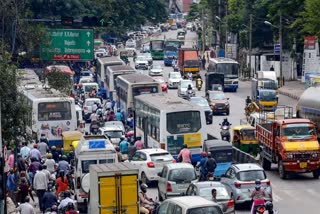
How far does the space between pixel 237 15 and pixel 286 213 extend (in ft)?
251

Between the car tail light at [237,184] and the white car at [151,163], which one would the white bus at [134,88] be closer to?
the white car at [151,163]

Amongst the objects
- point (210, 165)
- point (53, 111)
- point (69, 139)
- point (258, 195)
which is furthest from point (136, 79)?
point (258, 195)

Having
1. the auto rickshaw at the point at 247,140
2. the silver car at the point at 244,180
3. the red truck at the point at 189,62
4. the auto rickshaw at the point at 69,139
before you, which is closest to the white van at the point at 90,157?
the silver car at the point at 244,180

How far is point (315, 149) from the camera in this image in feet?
116

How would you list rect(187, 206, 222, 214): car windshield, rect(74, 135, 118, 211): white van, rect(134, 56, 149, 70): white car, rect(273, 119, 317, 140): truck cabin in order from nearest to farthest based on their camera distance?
rect(187, 206, 222, 214): car windshield → rect(74, 135, 118, 211): white van → rect(273, 119, 317, 140): truck cabin → rect(134, 56, 149, 70): white car

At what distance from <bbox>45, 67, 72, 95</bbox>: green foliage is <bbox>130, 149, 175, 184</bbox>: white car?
1709 centimetres

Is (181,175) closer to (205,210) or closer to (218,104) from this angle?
(205,210)

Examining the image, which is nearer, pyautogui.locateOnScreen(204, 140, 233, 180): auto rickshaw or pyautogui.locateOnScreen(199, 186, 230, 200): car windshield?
pyautogui.locateOnScreen(199, 186, 230, 200): car windshield

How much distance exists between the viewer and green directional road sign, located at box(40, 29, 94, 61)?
52438mm

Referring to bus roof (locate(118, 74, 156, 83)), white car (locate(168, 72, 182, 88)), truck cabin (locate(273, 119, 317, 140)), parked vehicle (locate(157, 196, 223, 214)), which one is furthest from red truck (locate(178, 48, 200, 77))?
parked vehicle (locate(157, 196, 223, 214))

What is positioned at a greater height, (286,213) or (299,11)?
(299,11)

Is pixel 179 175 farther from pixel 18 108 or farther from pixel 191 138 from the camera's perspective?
pixel 191 138

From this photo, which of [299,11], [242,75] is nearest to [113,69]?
[299,11]

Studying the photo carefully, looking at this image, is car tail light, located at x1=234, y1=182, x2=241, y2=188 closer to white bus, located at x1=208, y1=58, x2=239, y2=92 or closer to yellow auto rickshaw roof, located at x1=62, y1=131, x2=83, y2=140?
yellow auto rickshaw roof, located at x1=62, y1=131, x2=83, y2=140
